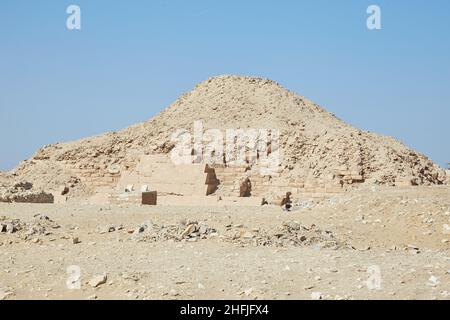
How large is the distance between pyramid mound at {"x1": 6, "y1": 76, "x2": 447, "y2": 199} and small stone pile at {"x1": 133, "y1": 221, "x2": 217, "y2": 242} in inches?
590

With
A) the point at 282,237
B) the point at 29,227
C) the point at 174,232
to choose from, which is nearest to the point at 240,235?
the point at 282,237

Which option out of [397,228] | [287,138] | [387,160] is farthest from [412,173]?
[397,228]

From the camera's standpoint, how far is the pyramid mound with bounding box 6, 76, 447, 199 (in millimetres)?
26531

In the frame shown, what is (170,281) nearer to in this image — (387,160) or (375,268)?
(375,268)

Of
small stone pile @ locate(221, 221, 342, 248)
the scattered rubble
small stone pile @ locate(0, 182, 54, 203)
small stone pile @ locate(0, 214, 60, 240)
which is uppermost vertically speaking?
small stone pile @ locate(0, 182, 54, 203)

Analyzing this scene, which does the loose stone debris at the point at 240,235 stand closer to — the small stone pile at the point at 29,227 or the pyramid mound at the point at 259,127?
the small stone pile at the point at 29,227

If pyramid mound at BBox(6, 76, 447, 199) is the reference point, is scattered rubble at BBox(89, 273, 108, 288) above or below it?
below

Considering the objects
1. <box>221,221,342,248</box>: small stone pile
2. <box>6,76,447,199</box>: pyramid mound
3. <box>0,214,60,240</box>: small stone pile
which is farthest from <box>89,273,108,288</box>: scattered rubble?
<box>6,76,447,199</box>: pyramid mound

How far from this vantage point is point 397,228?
12.3 meters

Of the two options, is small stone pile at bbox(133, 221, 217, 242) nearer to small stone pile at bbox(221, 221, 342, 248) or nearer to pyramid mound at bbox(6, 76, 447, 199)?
small stone pile at bbox(221, 221, 342, 248)

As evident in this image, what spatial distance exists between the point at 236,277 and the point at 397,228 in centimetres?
583

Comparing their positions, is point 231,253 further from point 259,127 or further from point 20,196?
point 259,127

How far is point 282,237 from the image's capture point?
10141 millimetres

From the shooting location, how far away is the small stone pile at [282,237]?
984cm
